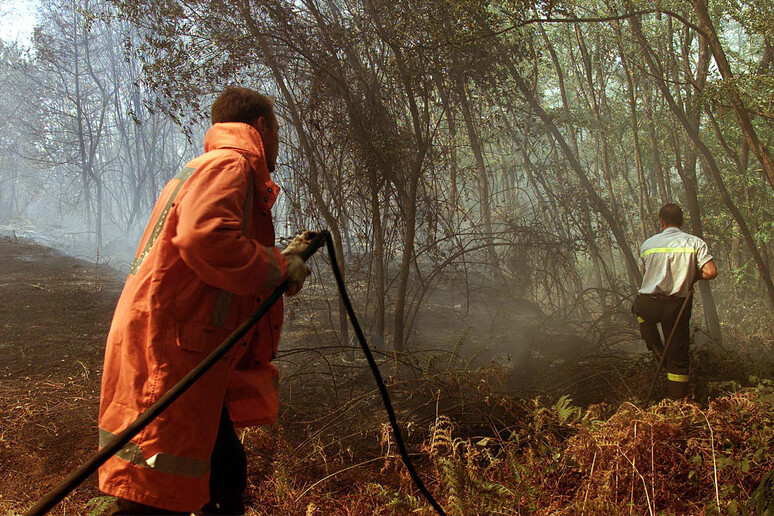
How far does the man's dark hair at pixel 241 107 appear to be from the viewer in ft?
6.32

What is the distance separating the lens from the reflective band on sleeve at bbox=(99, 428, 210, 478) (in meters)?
1.54

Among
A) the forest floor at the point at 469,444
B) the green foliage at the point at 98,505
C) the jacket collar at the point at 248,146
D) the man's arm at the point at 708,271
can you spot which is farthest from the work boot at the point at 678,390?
the green foliage at the point at 98,505

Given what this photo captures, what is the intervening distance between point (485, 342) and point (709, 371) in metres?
2.80

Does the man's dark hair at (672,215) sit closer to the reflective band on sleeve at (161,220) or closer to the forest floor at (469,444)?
the forest floor at (469,444)

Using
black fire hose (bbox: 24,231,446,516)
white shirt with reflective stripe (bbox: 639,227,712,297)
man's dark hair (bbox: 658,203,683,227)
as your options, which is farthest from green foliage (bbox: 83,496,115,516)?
man's dark hair (bbox: 658,203,683,227)

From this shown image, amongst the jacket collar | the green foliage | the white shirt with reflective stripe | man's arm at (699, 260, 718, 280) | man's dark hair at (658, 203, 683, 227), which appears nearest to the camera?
the jacket collar

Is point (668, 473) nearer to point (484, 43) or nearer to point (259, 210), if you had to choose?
point (259, 210)

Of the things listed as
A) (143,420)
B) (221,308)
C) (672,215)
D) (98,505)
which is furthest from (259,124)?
(672,215)

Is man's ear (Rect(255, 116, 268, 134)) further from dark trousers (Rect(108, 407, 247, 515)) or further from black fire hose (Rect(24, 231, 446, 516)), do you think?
dark trousers (Rect(108, 407, 247, 515))

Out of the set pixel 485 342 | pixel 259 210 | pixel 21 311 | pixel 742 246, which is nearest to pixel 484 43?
pixel 485 342

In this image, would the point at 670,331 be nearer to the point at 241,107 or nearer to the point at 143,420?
the point at 241,107

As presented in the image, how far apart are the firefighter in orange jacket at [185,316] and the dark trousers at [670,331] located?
3885 mm

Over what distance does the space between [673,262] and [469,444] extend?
278 centimetres

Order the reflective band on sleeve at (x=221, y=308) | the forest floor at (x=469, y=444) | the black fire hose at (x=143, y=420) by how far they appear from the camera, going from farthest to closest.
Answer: the forest floor at (x=469, y=444), the reflective band on sleeve at (x=221, y=308), the black fire hose at (x=143, y=420)
